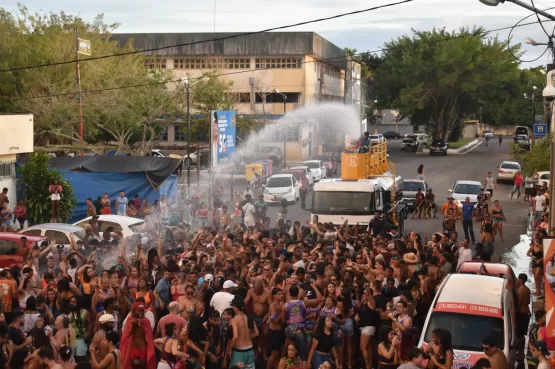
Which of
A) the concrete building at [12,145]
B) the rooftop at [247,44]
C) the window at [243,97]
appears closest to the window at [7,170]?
the concrete building at [12,145]

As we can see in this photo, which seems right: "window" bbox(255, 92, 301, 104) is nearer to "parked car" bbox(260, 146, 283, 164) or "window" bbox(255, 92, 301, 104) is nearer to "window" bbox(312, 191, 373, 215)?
"parked car" bbox(260, 146, 283, 164)

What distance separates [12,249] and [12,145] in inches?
519

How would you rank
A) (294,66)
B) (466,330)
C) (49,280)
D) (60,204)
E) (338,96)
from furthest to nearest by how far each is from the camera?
1. (338,96)
2. (294,66)
3. (60,204)
4. (49,280)
5. (466,330)

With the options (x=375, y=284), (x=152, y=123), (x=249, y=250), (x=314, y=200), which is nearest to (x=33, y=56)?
(x=152, y=123)

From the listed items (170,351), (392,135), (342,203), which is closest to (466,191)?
(342,203)

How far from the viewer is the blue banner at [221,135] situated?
34.2 metres

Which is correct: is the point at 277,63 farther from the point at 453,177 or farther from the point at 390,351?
the point at 390,351

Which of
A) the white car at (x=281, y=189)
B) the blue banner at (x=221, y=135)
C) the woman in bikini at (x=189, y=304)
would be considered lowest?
the white car at (x=281, y=189)

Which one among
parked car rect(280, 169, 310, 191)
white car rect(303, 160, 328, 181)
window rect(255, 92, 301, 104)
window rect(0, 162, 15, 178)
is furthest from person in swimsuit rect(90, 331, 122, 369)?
window rect(255, 92, 301, 104)

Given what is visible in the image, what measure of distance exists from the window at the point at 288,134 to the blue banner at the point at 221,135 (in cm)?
2392

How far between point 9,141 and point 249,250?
17.2 meters

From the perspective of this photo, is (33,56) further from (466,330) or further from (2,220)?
(466,330)

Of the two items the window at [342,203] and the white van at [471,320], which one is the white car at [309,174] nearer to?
the window at [342,203]

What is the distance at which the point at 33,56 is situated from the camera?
55906 millimetres
